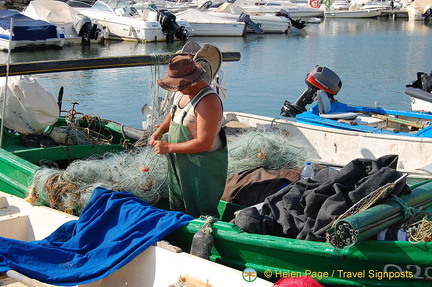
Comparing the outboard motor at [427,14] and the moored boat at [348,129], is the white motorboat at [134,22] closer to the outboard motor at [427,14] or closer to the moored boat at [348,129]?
the moored boat at [348,129]

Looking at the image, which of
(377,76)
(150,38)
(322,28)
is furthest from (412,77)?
(322,28)

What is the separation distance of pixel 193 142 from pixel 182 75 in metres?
0.51

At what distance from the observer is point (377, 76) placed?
21.8 metres

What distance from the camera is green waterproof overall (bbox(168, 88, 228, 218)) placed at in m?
4.53

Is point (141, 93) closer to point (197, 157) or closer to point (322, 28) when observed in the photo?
point (197, 157)

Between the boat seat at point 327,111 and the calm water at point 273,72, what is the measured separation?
2.91 metres

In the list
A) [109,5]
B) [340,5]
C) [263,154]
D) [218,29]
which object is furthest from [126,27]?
[340,5]

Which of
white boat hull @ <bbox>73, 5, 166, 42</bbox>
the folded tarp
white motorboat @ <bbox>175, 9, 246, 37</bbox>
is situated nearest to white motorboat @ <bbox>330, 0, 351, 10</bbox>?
white motorboat @ <bbox>175, 9, 246, 37</bbox>

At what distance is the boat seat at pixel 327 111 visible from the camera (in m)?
9.95

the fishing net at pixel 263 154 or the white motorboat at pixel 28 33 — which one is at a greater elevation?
the white motorboat at pixel 28 33

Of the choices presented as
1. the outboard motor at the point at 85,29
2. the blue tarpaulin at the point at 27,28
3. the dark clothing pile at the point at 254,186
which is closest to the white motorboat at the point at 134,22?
the outboard motor at the point at 85,29

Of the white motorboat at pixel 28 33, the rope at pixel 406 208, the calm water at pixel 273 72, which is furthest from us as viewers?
the white motorboat at pixel 28 33

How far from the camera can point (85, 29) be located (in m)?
31.0

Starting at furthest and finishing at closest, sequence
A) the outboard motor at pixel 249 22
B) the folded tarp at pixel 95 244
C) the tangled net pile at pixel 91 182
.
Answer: the outboard motor at pixel 249 22 < the tangled net pile at pixel 91 182 < the folded tarp at pixel 95 244
